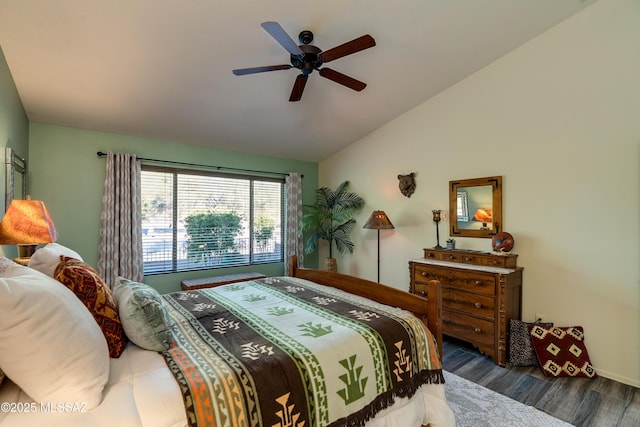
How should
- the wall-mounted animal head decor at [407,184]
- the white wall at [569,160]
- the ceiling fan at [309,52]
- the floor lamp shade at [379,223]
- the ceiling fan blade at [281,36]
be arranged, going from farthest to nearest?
the wall-mounted animal head decor at [407,184] → the floor lamp shade at [379,223] → the white wall at [569,160] → the ceiling fan at [309,52] → the ceiling fan blade at [281,36]

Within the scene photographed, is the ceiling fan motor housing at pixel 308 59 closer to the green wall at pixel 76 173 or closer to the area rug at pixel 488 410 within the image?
the green wall at pixel 76 173

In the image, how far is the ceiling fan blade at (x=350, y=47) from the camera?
203 cm

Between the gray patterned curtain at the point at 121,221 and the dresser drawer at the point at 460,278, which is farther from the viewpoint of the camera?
the gray patterned curtain at the point at 121,221

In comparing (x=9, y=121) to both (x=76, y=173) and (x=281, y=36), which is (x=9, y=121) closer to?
(x=76, y=173)

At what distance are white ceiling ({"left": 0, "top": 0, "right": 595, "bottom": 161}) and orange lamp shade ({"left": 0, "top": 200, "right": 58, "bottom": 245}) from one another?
50.4 inches

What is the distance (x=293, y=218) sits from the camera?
510 centimetres

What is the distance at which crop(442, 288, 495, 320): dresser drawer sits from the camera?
286 cm

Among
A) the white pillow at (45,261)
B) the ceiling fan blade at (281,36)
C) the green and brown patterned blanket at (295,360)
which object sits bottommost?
the green and brown patterned blanket at (295,360)

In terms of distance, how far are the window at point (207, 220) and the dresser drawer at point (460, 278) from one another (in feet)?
8.33

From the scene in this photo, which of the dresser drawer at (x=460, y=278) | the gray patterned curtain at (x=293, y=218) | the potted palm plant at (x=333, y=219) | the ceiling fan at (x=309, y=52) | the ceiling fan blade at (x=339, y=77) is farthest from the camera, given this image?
the gray patterned curtain at (x=293, y=218)

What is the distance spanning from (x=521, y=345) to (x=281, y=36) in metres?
3.37

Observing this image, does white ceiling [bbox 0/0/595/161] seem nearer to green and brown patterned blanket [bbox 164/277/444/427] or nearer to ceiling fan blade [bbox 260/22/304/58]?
ceiling fan blade [bbox 260/22/304/58]

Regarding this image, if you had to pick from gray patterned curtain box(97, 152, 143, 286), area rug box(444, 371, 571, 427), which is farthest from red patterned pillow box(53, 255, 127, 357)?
gray patterned curtain box(97, 152, 143, 286)

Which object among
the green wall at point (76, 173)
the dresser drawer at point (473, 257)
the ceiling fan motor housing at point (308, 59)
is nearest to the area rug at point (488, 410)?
the dresser drawer at point (473, 257)
